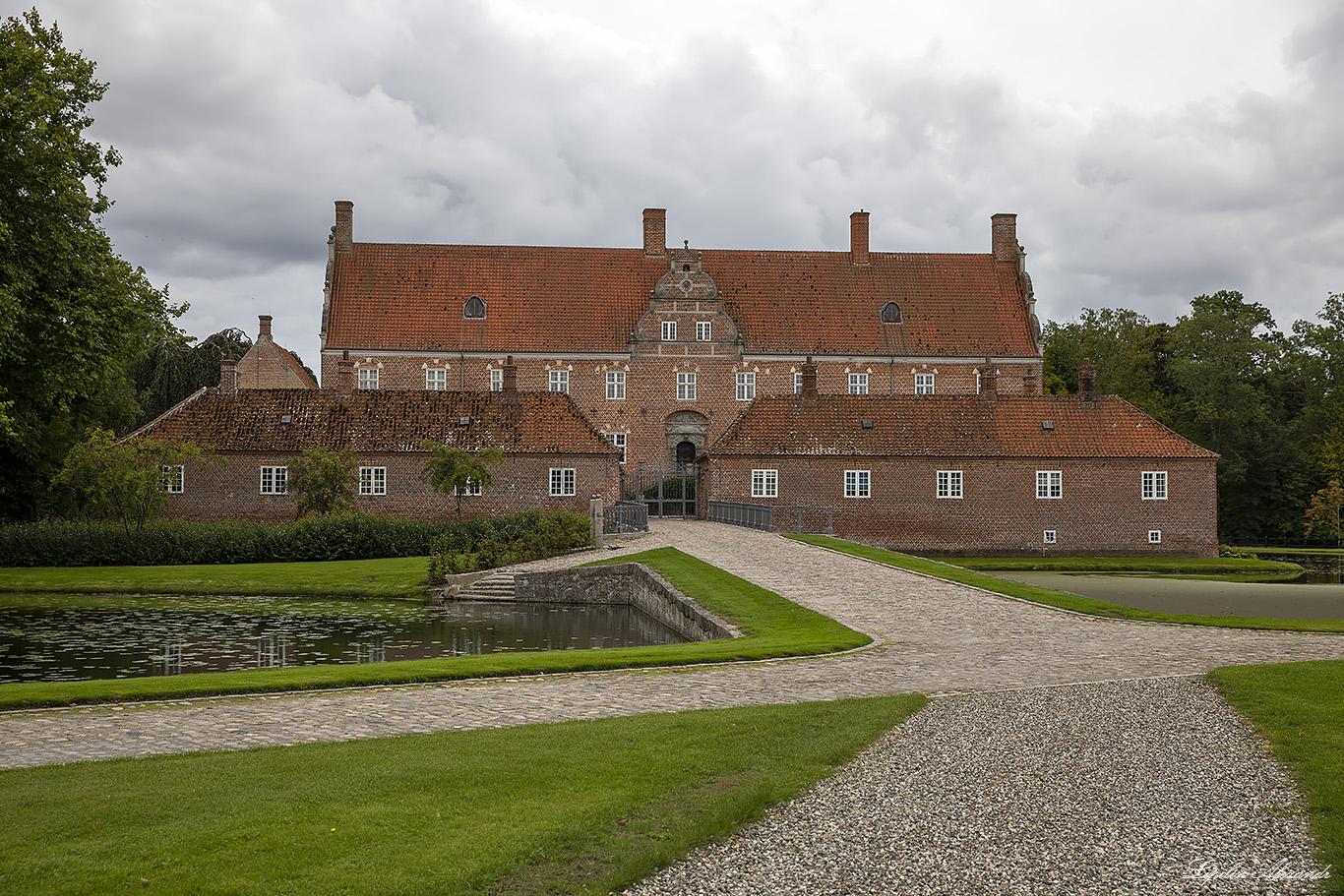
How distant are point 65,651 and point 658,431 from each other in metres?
30.4

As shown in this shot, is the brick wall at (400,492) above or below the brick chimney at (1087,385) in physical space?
below

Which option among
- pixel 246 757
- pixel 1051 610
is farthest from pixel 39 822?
pixel 1051 610

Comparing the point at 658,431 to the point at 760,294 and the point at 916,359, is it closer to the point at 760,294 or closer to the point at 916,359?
the point at 760,294

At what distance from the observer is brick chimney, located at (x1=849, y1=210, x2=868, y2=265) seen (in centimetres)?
4816

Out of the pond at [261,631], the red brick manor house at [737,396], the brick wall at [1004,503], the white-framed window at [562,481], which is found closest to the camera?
the pond at [261,631]

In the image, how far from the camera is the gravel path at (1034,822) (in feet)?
16.6

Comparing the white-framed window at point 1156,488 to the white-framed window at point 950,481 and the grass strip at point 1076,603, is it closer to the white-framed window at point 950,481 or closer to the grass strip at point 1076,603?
the white-framed window at point 950,481

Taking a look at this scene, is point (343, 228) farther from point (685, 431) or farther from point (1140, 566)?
point (1140, 566)

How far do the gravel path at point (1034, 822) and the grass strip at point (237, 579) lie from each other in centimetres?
1736

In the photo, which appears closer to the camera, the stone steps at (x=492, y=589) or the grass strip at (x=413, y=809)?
the grass strip at (x=413, y=809)

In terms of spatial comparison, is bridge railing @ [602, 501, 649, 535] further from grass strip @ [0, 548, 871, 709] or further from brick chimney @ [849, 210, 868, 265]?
brick chimney @ [849, 210, 868, 265]

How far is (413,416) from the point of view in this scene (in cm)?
3562

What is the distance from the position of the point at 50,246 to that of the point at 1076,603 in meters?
18.5

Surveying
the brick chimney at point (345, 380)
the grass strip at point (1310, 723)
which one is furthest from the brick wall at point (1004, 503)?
the grass strip at point (1310, 723)
